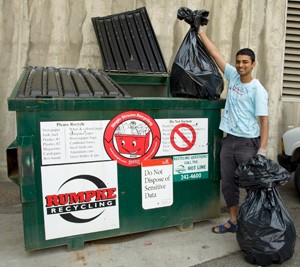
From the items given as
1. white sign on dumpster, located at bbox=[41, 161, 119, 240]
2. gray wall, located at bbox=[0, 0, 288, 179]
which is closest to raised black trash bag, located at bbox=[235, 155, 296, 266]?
white sign on dumpster, located at bbox=[41, 161, 119, 240]

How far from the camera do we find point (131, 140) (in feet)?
9.30

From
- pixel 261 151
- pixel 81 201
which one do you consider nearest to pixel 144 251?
pixel 81 201

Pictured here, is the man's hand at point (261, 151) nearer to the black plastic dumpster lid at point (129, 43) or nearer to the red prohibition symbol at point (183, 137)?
the red prohibition symbol at point (183, 137)

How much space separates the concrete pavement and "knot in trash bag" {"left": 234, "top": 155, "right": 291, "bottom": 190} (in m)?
0.69

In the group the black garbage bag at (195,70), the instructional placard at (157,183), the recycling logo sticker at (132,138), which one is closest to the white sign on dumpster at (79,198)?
the recycling logo sticker at (132,138)

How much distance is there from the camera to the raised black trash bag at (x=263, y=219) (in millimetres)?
2557

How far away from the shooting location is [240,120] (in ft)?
9.75

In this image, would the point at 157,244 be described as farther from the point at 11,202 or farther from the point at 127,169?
the point at 11,202

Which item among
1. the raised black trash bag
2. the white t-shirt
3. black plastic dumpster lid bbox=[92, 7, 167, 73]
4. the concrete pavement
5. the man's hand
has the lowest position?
the concrete pavement

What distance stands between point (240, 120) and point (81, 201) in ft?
5.42

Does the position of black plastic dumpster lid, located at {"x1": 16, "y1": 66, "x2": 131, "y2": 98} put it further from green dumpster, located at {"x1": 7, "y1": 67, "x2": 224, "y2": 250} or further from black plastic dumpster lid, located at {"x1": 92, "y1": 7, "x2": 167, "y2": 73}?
black plastic dumpster lid, located at {"x1": 92, "y1": 7, "x2": 167, "y2": 73}

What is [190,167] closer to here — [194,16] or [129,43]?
[194,16]

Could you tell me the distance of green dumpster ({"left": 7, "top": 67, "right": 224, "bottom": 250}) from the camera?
99.6 inches

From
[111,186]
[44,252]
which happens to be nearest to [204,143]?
[111,186]
